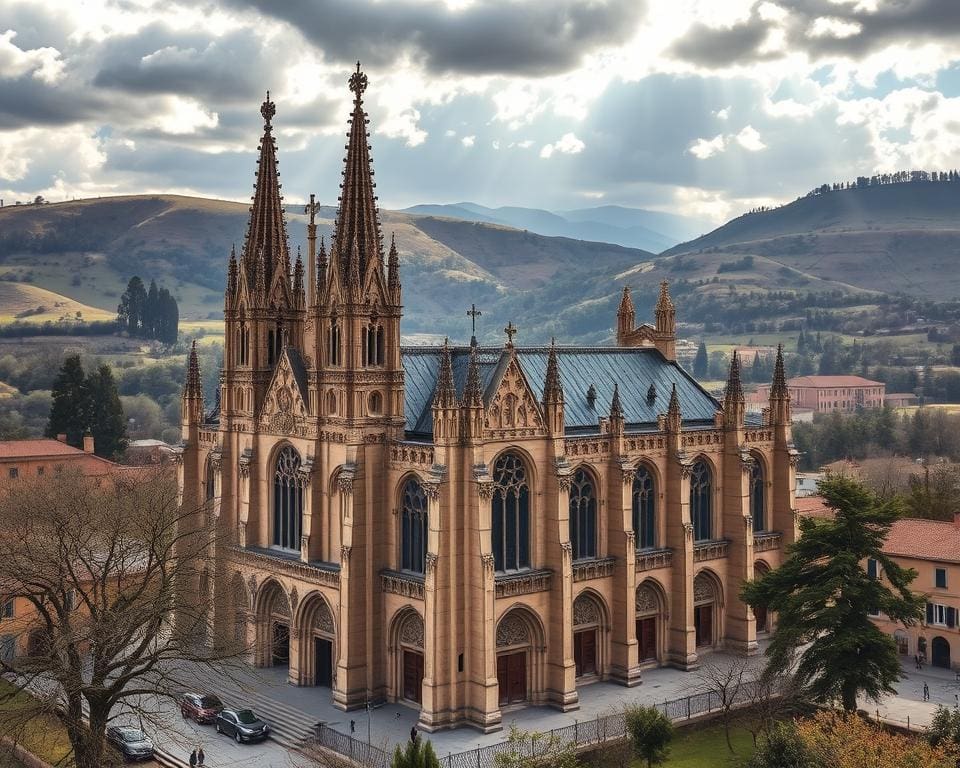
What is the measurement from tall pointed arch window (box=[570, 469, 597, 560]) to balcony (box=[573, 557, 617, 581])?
777mm

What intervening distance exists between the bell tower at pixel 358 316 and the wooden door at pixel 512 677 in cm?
1428

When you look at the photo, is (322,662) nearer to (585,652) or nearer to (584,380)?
(585,652)

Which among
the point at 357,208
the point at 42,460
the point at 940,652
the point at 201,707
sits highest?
the point at 357,208

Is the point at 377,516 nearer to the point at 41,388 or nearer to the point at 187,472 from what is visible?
the point at 187,472

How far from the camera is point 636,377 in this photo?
67.4 metres

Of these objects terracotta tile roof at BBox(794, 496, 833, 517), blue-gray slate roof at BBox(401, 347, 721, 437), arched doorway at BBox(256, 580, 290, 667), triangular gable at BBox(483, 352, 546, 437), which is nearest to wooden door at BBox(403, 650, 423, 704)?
arched doorway at BBox(256, 580, 290, 667)

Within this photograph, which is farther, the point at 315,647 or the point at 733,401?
the point at 733,401

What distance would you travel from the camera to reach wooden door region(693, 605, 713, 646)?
65.4 m

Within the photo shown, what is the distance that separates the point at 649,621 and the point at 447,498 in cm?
1790

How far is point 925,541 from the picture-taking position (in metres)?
69.8

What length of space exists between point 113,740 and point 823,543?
3829cm

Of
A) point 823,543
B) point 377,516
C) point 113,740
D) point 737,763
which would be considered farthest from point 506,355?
point 113,740

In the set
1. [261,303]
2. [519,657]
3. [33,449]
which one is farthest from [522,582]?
[33,449]

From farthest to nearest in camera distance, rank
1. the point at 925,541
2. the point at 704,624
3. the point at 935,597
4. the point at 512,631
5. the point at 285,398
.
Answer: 1. the point at 925,541
2. the point at 935,597
3. the point at 704,624
4. the point at 285,398
5. the point at 512,631
